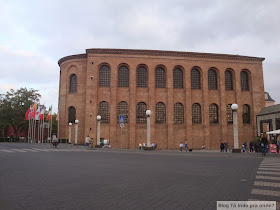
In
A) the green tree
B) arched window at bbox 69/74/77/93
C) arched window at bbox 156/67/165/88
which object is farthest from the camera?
the green tree

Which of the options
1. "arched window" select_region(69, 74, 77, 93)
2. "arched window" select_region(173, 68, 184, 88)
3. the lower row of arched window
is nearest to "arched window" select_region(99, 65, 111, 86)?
the lower row of arched window

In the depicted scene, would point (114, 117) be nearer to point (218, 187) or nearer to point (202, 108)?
point (202, 108)

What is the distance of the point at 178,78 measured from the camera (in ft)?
122

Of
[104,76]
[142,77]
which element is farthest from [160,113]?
[104,76]

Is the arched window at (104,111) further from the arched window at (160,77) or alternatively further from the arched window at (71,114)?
the arched window at (160,77)

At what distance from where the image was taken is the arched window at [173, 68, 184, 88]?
122 ft

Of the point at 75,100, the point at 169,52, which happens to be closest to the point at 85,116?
the point at 75,100

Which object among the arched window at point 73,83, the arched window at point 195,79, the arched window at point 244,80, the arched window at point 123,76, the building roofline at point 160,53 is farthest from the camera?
the arched window at point 244,80

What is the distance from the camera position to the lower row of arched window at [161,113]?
115 feet

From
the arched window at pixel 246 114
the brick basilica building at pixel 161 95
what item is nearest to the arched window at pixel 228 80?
the brick basilica building at pixel 161 95

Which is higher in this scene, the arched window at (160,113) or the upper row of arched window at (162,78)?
the upper row of arched window at (162,78)

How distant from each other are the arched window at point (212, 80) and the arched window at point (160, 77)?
26.2 ft

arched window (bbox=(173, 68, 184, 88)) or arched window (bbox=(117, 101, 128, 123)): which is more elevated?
arched window (bbox=(173, 68, 184, 88))

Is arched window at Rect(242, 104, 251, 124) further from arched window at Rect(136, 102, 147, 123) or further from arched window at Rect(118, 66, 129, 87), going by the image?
arched window at Rect(118, 66, 129, 87)
